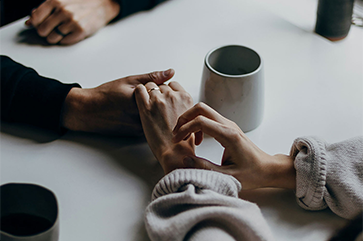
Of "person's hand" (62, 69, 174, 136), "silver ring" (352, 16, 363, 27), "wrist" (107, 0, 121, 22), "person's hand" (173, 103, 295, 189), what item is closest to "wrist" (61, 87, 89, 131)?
"person's hand" (62, 69, 174, 136)

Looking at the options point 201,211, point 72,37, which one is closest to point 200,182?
point 201,211

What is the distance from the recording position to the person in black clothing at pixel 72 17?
33.5 inches

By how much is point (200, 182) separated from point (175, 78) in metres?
0.34

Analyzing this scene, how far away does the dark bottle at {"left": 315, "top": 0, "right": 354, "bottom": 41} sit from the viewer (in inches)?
34.0

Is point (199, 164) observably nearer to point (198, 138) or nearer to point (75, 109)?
point (198, 138)

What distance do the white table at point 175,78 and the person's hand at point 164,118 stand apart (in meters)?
0.04

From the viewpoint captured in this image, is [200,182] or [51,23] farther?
[51,23]

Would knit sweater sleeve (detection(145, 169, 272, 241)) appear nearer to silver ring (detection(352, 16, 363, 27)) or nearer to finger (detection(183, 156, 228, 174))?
finger (detection(183, 156, 228, 174))

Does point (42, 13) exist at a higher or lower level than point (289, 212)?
higher

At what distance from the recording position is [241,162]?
0.52 meters

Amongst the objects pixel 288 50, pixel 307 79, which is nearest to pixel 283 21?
pixel 288 50

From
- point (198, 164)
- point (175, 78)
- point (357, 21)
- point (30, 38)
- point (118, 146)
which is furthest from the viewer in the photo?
point (357, 21)

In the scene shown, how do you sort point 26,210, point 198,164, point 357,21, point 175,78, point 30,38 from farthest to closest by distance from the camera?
point 357,21
point 30,38
point 175,78
point 198,164
point 26,210

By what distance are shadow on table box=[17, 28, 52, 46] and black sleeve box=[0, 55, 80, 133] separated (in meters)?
0.20
